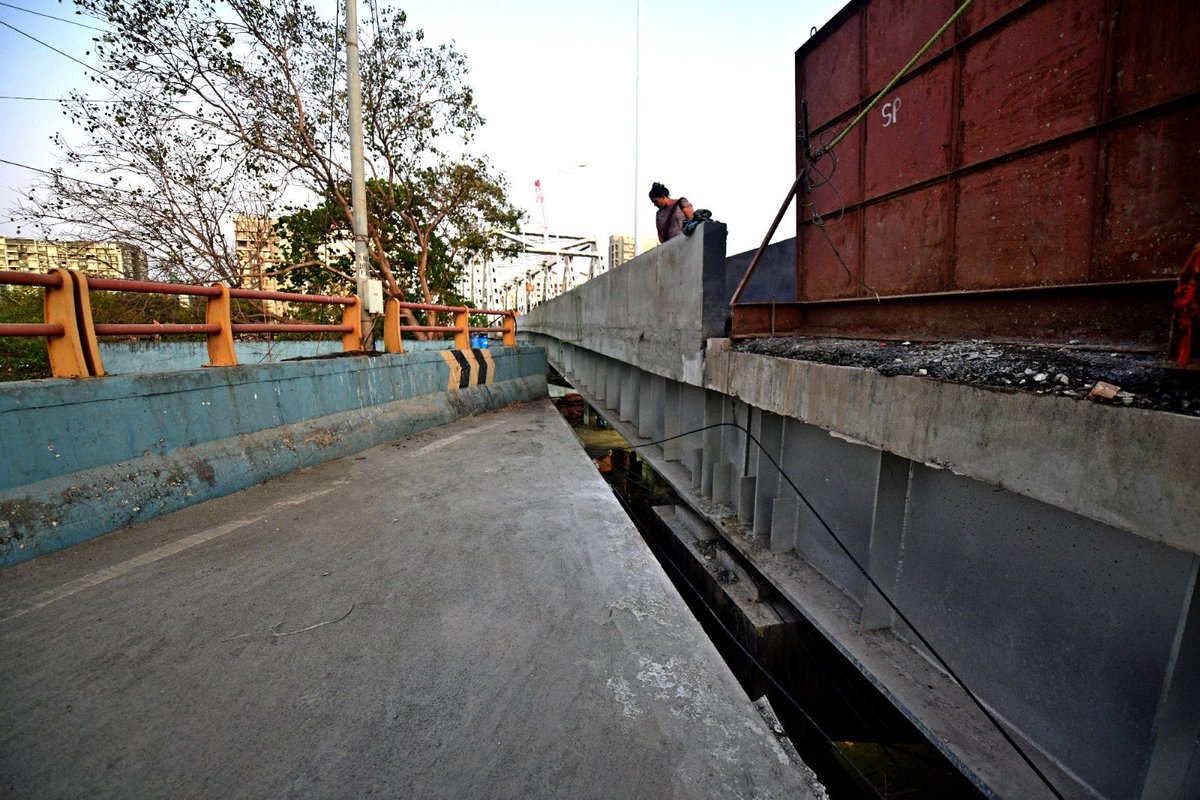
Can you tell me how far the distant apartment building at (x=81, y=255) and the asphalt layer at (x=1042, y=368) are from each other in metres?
14.5

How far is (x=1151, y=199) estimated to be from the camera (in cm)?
247

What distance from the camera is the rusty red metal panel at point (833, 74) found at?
473cm

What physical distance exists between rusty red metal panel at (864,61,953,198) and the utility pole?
8.72m

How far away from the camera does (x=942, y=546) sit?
2389 mm

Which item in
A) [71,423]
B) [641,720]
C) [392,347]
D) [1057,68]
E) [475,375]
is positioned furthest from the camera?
[475,375]

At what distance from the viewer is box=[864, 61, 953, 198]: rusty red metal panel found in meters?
3.71

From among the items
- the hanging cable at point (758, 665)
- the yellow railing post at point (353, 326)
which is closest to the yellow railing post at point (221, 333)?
the yellow railing post at point (353, 326)

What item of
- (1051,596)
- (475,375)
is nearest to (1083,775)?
(1051,596)

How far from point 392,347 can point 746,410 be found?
5.46 m

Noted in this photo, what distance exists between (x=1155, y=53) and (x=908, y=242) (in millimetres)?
1796

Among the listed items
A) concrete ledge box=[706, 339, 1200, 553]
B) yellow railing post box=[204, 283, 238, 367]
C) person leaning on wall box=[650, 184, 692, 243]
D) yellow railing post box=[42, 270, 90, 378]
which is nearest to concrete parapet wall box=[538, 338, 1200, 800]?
concrete ledge box=[706, 339, 1200, 553]

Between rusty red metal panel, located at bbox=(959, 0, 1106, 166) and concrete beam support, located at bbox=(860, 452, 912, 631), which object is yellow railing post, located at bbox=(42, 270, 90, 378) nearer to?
concrete beam support, located at bbox=(860, 452, 912, 631)

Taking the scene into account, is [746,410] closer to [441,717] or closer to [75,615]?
[441,717]

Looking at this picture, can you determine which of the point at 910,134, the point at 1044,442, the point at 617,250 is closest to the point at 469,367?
the point at 910,134
